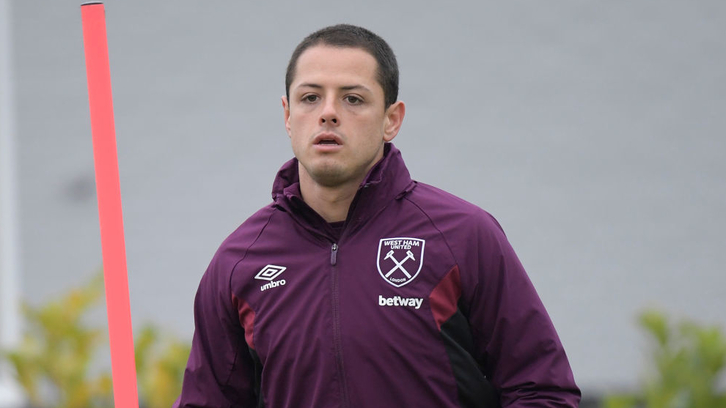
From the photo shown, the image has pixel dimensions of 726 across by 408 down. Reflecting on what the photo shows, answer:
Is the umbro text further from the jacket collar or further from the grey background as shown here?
the grey background

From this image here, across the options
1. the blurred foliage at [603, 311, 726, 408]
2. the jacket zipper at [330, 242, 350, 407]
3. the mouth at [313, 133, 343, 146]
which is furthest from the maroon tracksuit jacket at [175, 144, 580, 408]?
the blurred foliage at [603, 311, 726, 408]

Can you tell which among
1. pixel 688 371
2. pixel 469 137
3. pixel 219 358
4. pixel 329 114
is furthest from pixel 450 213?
pixel 469 137

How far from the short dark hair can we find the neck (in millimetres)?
247

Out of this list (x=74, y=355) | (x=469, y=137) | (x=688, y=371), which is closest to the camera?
(x=688, y=371)

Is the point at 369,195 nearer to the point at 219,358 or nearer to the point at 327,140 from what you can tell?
the point at 327,140

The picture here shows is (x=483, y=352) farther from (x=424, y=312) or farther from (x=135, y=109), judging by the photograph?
(x=135, y=109)

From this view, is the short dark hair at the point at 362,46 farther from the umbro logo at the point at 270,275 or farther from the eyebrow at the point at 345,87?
the umbro logo at the point at 270,275

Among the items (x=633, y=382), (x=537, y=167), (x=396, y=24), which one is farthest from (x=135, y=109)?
(x=633, y=382)

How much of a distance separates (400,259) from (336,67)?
537 mm

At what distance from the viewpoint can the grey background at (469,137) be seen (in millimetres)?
8750

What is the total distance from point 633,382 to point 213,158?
3.98m

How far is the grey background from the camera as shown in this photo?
8.75 meters

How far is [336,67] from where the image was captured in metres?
2.92

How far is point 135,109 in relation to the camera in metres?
9.64
